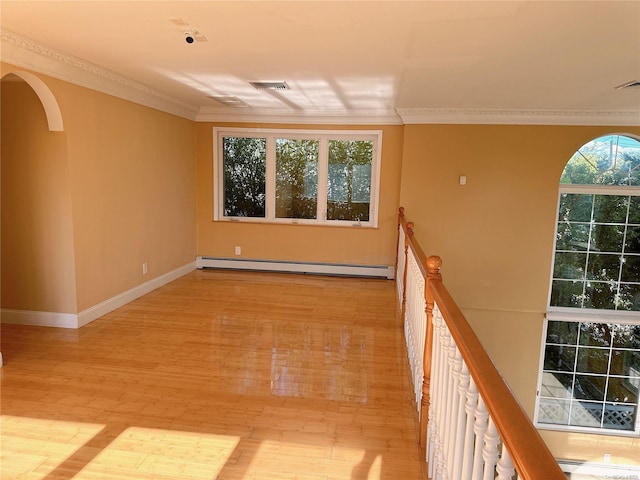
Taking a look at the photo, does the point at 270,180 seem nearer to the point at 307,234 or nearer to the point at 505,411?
the point at 307,234

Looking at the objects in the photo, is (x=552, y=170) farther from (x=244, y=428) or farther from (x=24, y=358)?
(x=24, y=358)

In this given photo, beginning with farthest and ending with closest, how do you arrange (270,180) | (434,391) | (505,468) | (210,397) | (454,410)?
(270,180), (210,397), (434,391), (454,410), (505,468)

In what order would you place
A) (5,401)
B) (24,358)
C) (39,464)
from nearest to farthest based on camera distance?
(39,464)
(5,401)
(24,358)

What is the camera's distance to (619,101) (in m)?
4.91

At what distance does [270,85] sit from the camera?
4629mm

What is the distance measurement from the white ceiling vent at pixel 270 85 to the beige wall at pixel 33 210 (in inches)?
77.6

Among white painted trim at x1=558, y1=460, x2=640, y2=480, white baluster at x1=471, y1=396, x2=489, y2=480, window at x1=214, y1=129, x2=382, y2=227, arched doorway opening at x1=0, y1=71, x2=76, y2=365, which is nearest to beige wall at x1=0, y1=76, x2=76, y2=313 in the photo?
arched doorway opening at x1=0, y1=71, x2=76, y2=365

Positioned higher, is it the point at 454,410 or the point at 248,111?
the point at 248,111

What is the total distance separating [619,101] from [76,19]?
543 cm

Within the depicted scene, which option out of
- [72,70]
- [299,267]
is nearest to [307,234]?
[299,267]

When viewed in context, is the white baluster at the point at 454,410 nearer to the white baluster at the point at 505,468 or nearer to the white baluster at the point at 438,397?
the white baluster at the point at 438,397

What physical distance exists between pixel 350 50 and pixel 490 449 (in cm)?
290

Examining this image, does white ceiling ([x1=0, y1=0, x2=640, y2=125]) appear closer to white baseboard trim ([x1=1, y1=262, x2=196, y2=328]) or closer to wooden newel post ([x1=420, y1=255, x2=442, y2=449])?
wooden newel post ([x1=420, y1=255, x2=442, y2=449])

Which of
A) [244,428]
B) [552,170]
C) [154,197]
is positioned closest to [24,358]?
[244,428]
